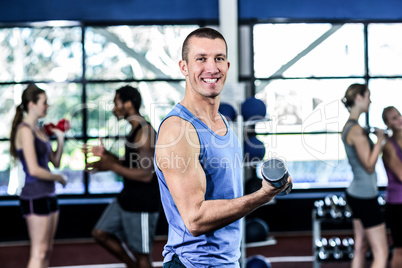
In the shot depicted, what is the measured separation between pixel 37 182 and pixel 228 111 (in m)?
1.47

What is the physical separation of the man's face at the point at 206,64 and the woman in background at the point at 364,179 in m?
1.78

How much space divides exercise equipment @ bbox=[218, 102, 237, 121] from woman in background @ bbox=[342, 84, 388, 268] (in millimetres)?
946

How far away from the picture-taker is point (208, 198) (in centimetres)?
138

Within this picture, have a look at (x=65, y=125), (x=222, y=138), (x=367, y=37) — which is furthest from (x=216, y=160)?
(x=367, y=37)

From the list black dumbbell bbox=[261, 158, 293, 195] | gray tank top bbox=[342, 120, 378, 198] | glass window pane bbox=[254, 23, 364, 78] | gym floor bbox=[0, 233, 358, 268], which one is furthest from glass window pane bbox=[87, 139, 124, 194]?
black dumbbell bbox=[261, 158, 293, 195]

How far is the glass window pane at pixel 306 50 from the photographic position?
5734 mm

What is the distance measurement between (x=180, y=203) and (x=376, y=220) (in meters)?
2.04

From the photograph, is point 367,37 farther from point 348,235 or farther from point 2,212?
point 2,212

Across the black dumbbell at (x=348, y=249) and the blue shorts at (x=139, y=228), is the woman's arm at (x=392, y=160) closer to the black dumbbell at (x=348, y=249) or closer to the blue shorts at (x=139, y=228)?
the black dumbbell at (x=348, y=249)

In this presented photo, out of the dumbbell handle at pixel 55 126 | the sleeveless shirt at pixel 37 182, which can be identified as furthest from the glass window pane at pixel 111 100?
the sleeveless shirt at pixel 37 182

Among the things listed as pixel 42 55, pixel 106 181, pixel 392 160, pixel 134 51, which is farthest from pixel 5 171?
pixel 392 160

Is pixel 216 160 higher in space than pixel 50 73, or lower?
lower

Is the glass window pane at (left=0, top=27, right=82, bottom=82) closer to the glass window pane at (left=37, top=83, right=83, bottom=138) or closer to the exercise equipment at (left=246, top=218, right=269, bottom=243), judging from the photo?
the glass window pane at (left=37, top=83, right=83, bottom=138)

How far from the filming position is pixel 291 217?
566cm
